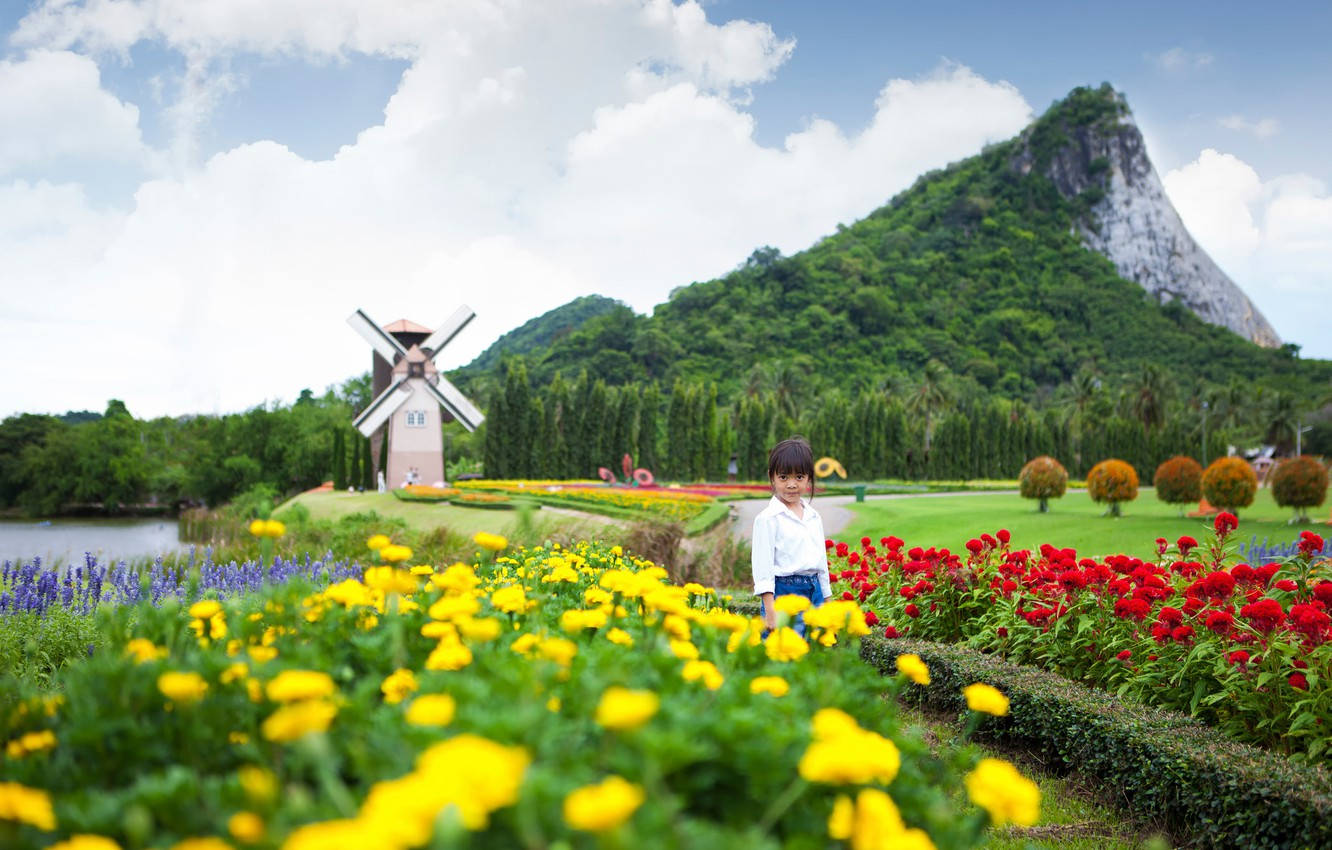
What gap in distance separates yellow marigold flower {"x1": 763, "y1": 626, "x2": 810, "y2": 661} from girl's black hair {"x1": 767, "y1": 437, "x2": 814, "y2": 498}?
8.09 ft

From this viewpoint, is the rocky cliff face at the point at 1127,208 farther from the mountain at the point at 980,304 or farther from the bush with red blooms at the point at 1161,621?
the bush with red blooms at the point at 1161,621

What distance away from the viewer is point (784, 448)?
469 cm

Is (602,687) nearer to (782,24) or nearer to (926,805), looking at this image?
(926,805)

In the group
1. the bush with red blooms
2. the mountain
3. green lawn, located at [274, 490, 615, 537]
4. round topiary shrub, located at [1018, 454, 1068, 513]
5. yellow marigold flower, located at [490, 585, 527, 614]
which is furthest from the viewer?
the mountain

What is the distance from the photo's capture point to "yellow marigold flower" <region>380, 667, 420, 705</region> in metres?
1.73

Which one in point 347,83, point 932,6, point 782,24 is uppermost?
point 932,6

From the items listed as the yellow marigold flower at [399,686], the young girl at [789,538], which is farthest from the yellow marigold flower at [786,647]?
the young girl at [789,538]

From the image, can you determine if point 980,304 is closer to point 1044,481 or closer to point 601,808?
point 1044,481

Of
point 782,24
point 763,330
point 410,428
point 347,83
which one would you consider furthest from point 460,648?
point 763,330

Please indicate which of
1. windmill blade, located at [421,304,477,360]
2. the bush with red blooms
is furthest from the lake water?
the bush with red blooms

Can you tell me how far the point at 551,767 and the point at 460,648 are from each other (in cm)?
67

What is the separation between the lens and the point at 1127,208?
11106 cm

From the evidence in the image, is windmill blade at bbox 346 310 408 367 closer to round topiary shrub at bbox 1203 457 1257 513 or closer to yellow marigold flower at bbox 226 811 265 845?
round topiary shrub at bbox 1203 457 1257 513

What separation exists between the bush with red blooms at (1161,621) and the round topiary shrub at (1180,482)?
52.8 feet
